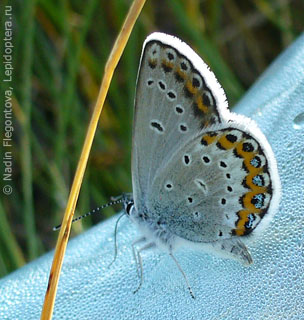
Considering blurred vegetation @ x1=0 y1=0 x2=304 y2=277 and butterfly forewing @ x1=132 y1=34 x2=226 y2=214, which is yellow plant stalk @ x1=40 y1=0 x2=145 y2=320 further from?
blurred vegetation @ x1=0 y1=0 x2=304 y2=277

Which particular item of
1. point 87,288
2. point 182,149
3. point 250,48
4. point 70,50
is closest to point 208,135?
point 182,149

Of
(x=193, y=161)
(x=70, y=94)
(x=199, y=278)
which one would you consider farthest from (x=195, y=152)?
(x=70, y=94)

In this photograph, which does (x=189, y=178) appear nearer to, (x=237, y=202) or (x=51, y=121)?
(x=237, y=202)

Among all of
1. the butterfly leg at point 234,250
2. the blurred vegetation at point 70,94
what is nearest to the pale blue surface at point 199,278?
the butterfly leg at point 234,250

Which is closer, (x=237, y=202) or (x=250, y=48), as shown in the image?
(x=237, y=202)

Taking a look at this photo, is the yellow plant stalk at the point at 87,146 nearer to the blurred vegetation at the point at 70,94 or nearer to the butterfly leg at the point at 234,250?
the butterfly leg at the point at 234,250

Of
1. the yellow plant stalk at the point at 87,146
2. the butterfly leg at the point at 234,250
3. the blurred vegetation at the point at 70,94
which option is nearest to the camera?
the yellow plant stalk at the point at 87,146
